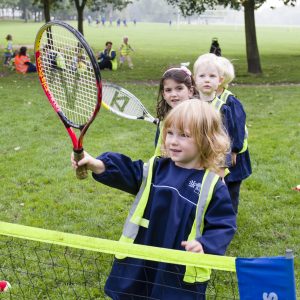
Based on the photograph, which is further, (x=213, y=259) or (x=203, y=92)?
(x=203, y=92)

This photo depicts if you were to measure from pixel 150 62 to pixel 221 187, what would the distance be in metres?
21.8

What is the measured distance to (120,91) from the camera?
5.77m

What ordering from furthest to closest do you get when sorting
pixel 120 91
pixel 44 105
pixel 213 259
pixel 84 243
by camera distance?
1. pixel 44 105
2. pixel 120 91
3. pixel 84 243
4. pixel 213 259

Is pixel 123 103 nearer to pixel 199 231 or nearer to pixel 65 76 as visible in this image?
pixel 65 76

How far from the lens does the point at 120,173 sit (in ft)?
9.35

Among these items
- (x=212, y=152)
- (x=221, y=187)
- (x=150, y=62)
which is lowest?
(x=150, y=62)

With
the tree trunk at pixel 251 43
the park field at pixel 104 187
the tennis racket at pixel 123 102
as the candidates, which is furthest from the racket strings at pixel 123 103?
the tree trunk at pixel 251 43

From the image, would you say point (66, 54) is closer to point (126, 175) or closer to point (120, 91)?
point (126, 175)

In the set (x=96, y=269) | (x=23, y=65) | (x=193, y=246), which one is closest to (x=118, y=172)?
(x=193, y=246)

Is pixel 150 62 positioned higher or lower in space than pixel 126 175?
lower

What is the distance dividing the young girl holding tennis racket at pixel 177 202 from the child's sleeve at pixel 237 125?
68.2 inches

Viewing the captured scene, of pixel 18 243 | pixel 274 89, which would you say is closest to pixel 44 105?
pixel 274 89

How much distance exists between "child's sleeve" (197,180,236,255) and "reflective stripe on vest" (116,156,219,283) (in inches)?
1.2

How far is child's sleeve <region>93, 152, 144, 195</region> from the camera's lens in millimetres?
2818
